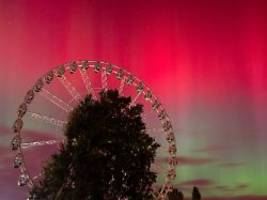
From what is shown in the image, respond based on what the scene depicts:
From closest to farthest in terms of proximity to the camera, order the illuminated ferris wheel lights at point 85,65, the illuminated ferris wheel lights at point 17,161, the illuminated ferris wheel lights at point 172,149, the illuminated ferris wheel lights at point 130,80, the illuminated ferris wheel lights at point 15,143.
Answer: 1. the illuminated ferris wheel lights at point 17,161
2. the illuminated ferris wheel lights at point 15,143
3. the illuminated ferris wheel lights at point 172,149
4. the illuminated ferris wheel lights at point 85,65
5. the illuminated ferris wheel lights at point 130,80

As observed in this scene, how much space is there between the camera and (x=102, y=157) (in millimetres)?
44719

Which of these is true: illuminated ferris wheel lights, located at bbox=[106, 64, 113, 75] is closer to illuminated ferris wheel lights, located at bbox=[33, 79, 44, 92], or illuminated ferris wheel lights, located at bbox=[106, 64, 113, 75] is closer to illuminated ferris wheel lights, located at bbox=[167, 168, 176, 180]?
illuminated ferris wheel lights, located at bbox=[33, 79, 44, 92]

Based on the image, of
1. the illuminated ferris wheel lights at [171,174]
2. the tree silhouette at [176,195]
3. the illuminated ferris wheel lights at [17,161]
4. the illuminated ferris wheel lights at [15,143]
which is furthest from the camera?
the tree silhouette at [176,195]

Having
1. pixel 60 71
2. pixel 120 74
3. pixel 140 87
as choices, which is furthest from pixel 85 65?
pixel 140 87

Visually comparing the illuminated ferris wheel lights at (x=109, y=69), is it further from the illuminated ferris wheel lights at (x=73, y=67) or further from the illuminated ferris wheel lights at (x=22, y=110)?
the illuminated ferris wheel lights at (x=22, y=110)

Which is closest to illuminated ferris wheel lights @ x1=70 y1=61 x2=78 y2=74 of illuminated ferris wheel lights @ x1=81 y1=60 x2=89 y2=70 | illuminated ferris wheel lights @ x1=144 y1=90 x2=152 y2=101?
illuminated ferris wheel lights @ x1=81 y1=60 x2=89 y2=70

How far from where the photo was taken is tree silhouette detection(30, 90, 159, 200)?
4459cm

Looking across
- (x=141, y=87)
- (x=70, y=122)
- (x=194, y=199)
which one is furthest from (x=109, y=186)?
(x=194, y=199)

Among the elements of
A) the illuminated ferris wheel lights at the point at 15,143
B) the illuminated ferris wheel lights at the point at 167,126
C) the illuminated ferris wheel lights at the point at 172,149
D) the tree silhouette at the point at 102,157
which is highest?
the illuminated ferris wheel lights at the point at 167,126

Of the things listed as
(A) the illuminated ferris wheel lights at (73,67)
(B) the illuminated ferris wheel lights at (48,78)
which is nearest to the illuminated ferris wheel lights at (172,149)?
(A) the illuminated ferris wheel lights at (73,67)

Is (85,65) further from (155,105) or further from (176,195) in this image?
(176,195)

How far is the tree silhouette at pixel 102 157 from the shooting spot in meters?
44.6

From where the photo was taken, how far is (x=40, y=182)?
156 feet

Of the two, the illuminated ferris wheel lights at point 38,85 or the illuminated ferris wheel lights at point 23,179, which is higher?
the illuminated ferris wheel lights at point 38,85
